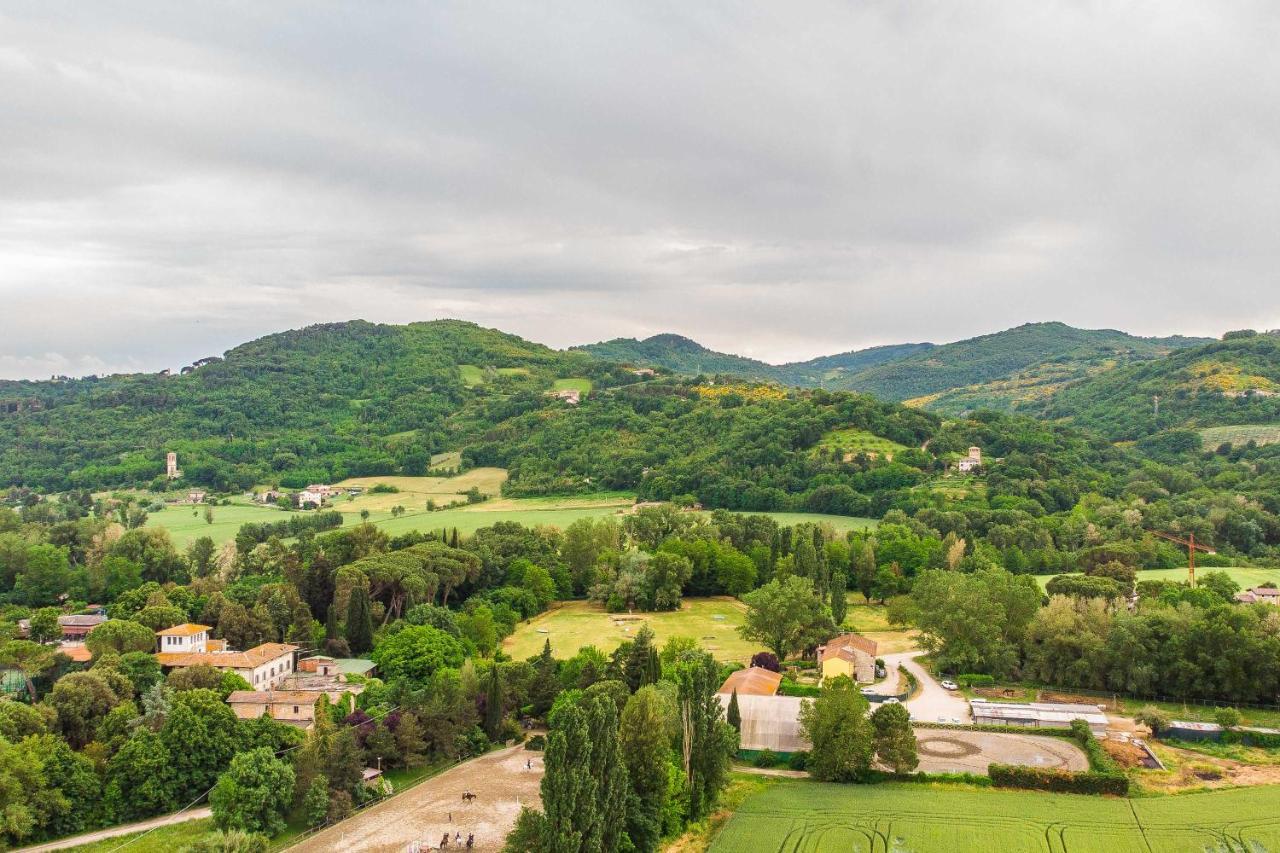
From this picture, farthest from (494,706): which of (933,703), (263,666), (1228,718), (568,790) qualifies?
(1228,718)

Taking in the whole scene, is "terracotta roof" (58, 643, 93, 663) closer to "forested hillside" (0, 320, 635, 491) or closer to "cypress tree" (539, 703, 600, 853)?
"cypress tree" (539, 703, 600, 853)

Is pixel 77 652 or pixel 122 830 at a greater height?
pixel 77 652

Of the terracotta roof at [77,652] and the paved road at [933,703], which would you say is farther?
the terracotta roof at [77,652]

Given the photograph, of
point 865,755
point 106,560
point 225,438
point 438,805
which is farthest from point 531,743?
point 225,438

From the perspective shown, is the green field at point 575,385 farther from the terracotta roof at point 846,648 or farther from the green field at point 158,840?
the green field at point 158,840

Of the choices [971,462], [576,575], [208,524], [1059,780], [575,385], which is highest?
[575,385]

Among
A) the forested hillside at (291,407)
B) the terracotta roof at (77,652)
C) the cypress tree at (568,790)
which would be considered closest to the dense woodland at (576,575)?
the cypress tree at (568,790)

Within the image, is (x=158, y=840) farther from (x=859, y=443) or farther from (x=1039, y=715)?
(x=859, y=443)
